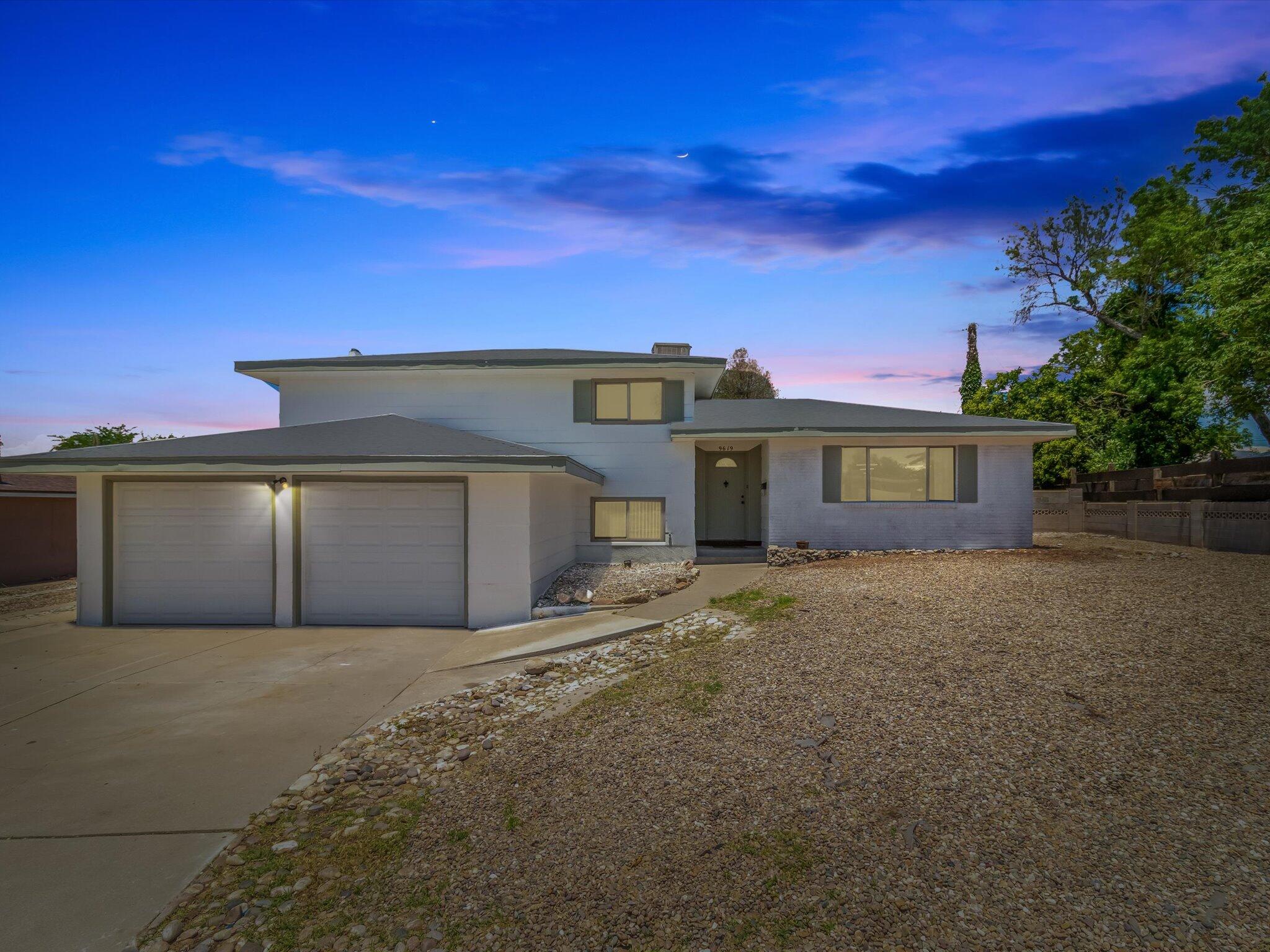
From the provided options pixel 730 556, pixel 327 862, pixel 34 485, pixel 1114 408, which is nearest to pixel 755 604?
pixel 730 556

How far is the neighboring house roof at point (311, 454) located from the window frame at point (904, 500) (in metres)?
6.78

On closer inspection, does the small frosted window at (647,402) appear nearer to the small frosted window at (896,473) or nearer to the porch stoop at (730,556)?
the porch stoop at (730,556)

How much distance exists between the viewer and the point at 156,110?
37.3 feet

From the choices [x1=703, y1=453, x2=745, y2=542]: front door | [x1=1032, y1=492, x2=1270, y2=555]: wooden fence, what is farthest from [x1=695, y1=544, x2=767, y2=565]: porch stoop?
[x1=1032, y1=492, x2=1270, y2=555]: wooden fence

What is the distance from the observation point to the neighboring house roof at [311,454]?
32.0ft

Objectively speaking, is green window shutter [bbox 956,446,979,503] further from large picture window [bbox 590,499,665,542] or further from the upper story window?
the upper story window

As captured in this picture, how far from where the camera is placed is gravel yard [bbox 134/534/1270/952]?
3.08 m

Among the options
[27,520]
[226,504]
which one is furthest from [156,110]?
[27,520]

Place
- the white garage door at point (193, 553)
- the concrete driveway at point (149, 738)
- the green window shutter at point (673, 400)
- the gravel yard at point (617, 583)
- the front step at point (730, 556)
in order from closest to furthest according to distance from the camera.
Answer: the concrete driveway at point (149, 738), the white garage door at point (193, 553), the gravel yard at point (617, 583), the front step at point (730, 556), the green window shutter at point (673, 400)

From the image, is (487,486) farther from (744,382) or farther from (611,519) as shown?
(744,382)

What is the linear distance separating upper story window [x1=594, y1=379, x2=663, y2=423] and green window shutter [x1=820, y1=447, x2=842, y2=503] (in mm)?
3903

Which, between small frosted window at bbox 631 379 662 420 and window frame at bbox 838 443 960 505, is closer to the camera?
window frame at bbox 838 443 960 505

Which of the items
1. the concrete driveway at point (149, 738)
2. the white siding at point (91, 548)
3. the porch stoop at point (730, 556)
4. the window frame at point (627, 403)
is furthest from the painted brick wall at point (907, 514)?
the white siding at point (91, 548)

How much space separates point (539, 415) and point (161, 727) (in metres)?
10.1
